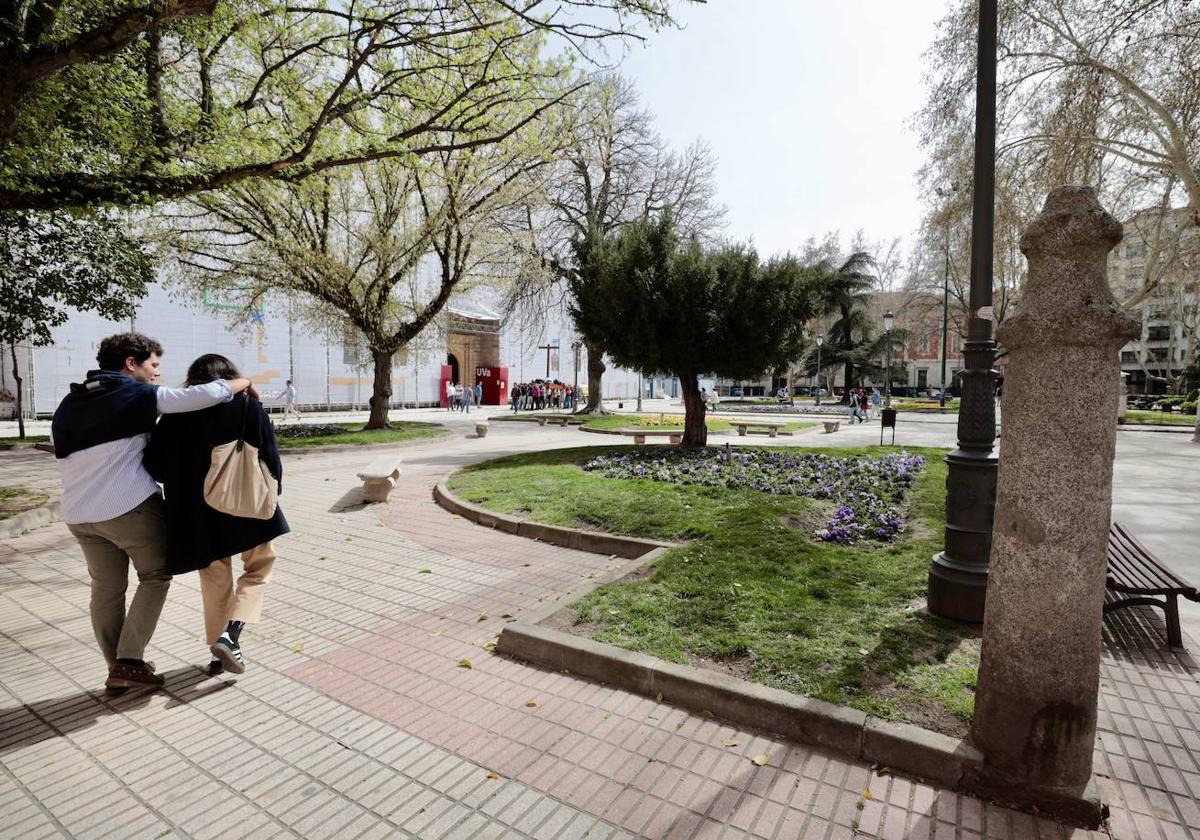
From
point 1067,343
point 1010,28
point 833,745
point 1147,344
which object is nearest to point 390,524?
point 833,745

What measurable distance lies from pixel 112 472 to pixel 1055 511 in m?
4.27

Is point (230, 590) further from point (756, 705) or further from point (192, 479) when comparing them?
point (756, 705)

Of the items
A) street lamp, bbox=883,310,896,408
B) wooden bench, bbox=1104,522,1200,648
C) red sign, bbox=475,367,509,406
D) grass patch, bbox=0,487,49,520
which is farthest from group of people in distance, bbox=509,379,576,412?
wooden bench, bbox=1104,522,1200,648

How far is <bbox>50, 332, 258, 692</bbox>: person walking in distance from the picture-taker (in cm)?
308

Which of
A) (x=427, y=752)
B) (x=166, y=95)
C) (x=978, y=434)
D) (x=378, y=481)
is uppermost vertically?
(x=166, y=95)

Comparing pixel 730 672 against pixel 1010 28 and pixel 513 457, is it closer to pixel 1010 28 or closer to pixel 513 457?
pixel 513 457

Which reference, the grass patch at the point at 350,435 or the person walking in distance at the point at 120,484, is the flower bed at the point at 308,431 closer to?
the grass patch at the point at 350,435

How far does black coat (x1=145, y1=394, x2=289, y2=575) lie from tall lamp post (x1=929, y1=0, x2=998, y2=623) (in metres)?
4.42

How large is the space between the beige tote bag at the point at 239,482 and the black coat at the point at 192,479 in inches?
2.0

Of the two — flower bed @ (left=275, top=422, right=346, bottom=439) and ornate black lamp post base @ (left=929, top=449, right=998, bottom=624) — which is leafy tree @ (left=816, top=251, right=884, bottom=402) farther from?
ornate black lamp post base @ (left=929, top=449, right=998, bottom=624)

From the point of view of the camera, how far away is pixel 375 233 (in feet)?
58.5

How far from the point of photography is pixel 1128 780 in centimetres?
268

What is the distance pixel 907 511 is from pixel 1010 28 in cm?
1490

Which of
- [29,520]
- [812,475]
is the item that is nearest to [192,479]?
[29,520]
